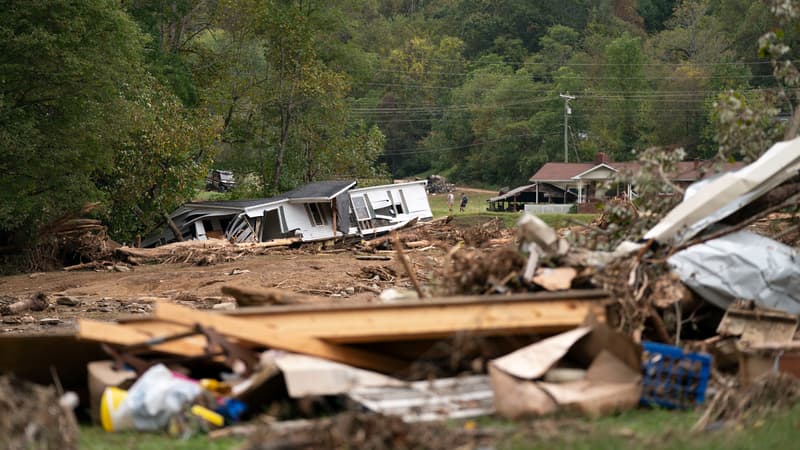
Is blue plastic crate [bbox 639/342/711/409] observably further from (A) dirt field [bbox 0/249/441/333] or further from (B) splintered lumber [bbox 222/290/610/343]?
(A) dirt field [bbox 0/249/441/333]

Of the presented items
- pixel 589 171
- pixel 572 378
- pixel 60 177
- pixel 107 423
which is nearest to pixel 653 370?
pixel 572 378

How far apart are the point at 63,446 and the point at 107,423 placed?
4.37ft

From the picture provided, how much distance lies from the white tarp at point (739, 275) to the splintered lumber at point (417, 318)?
1.71m

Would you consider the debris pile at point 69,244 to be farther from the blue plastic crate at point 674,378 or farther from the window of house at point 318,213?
the blue plastic crate at point 674,378

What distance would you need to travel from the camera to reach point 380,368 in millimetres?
7035

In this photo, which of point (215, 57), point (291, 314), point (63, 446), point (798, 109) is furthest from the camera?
point (215, 57)

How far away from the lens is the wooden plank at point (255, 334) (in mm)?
6527

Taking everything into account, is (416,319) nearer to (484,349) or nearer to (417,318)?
(417,318)

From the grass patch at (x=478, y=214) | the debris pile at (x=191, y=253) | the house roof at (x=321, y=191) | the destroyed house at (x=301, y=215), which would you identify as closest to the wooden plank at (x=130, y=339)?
the debris pile at (x=191, y=253)

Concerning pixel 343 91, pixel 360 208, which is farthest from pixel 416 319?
pixel 343 91

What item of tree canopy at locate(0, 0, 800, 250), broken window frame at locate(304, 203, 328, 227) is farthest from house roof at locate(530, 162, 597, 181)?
broken window frame at locate(304, 203, 328, 227)

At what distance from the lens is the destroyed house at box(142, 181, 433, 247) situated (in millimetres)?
37844

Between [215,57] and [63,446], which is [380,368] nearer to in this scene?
[63,446]

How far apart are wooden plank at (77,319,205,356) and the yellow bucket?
0.40 m
